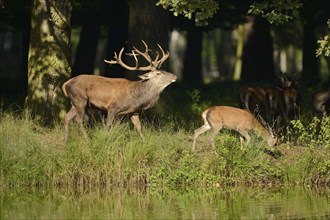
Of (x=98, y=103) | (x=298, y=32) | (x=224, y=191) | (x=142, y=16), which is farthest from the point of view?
(x=298, y=32)

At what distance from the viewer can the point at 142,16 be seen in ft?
77.1

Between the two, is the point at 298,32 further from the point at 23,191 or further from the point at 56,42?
the point at 23,191

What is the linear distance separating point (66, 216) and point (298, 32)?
3196 cm

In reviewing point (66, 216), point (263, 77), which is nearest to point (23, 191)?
point (66, 216)

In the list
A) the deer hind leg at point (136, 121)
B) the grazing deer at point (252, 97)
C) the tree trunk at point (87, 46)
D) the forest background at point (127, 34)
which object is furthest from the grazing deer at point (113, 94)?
the tree trunk at point (87, 46)

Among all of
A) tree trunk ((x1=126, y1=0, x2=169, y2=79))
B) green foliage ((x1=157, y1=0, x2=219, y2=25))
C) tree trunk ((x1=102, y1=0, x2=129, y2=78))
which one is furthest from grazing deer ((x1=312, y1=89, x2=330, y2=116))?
tree trunk ((x1=102, y1=0, x2=129, y2=78))

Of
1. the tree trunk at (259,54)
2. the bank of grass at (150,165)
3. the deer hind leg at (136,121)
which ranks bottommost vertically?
the bank of grass at (150,165)

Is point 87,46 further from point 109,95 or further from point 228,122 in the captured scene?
point 228,122

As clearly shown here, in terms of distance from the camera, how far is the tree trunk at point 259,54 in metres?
34.2

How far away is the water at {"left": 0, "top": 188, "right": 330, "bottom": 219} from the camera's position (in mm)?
15055

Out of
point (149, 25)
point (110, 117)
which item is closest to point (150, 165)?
point (110, 117)

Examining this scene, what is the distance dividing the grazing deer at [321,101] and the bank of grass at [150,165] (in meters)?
5.62

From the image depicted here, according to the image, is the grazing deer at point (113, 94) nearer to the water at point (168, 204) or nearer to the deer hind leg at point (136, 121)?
the deer hind leg at point (136, 121)

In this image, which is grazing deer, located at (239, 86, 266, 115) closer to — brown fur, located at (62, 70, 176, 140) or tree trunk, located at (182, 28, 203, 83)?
brown fur, located at (62, 70, 176, 140)
